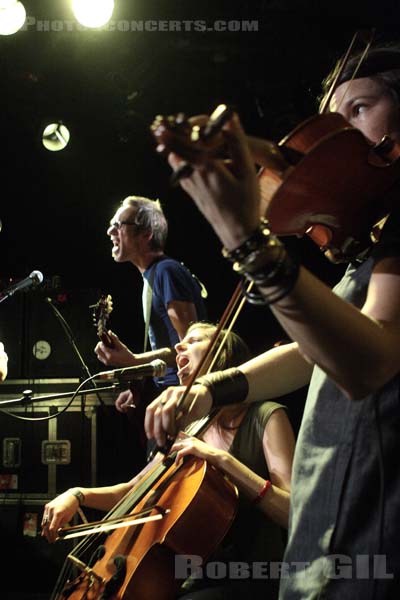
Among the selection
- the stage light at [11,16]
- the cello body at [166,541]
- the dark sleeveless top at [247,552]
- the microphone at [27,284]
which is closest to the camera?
the cello body at [166,541]

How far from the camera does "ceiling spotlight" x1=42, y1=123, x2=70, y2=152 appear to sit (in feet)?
17.7

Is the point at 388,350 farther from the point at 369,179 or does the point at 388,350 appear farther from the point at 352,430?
the point at 369,179

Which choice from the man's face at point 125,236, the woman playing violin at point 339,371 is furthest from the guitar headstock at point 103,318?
the woman playing violin at point 339,371

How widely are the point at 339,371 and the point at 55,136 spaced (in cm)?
505

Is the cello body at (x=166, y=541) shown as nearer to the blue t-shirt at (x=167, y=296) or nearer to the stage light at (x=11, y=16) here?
the blue t-shirt at (x=167, y=296)

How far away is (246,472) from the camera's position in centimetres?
204

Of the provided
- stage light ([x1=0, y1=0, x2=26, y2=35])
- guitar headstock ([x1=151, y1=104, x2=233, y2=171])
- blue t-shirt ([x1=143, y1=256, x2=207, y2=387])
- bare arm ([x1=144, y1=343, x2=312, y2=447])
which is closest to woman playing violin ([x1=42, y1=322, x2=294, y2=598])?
bare arm ([x1=144, y1=343, x2=312, y2=447])

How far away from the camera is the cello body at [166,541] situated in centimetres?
179

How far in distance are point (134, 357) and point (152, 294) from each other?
516 mm

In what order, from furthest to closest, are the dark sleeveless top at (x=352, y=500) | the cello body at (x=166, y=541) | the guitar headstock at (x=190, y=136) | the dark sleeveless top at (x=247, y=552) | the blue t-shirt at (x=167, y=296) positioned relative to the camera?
1. the blue t-shirt at (x=167, y=296)
2. the dark sleeveless top at (x=247, y=552)
3. the cello body at (x=166, y=541)
4. the dark sleeveless top at (x=352, y=500)
5. the guitar headstock at (x=190, y=136)

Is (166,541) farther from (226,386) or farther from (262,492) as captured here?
(226,386)

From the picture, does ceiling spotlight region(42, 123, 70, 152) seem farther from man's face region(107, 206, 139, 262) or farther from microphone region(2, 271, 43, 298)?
microphone region(2, 271, 43, 298)

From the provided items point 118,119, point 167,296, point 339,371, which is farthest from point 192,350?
point 118,119

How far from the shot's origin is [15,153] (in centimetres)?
591
